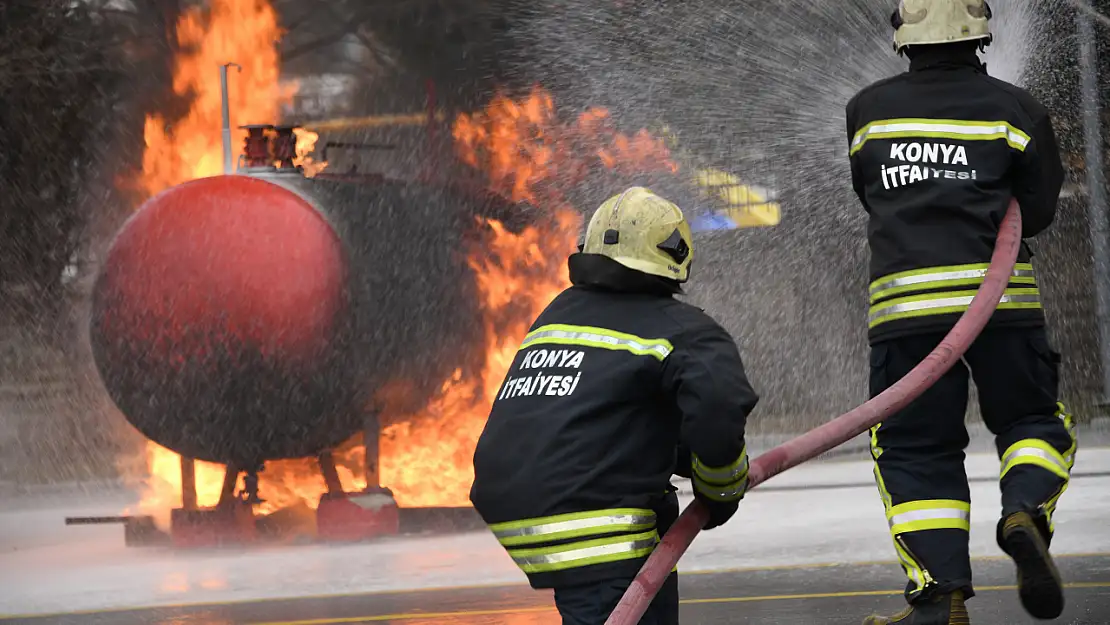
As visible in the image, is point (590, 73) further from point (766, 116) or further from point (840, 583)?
point (840, 583)

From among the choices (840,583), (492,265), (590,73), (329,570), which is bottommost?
(329,570)

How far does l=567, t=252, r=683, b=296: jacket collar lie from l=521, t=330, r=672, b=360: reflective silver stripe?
0.11 meters

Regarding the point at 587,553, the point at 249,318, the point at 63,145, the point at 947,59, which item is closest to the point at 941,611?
the point at 587,553

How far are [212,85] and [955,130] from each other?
21.5ft

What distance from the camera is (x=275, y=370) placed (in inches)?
296

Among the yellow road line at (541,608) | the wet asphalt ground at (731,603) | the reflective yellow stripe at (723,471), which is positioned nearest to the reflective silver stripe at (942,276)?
the reflective yellow stripe at (723,471)

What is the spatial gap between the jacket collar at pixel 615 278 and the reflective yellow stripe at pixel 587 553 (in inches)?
19.7

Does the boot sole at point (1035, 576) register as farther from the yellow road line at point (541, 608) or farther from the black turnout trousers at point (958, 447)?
the yellow road line at point (541, 608)

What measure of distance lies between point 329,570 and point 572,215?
2.82m

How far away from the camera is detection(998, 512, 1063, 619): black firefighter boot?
Result: 3691 mm

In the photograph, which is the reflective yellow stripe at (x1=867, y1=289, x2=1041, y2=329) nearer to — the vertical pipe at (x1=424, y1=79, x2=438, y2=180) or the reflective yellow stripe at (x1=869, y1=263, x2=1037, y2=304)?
the reflective yellow stripe at (x1=869, y1=263, x2=1037, y2=304)

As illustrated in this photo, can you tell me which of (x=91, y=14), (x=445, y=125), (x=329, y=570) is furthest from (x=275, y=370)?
(x=91, y=14)

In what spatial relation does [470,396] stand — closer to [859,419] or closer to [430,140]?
[430,140]

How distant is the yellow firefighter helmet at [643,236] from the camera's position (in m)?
3.34
